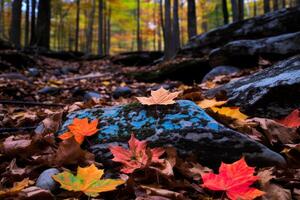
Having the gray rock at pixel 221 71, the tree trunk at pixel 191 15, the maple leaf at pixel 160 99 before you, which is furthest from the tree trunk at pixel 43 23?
the maple leaf at pixel 160 99

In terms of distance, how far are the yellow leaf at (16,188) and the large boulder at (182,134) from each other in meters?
0.40

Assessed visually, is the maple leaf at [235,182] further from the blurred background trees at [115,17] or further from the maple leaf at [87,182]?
the blurred background trees at [115,17]

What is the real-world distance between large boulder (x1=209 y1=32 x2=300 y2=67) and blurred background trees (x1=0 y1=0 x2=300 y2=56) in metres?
4.00

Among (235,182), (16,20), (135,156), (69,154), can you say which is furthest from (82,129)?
(16,20)

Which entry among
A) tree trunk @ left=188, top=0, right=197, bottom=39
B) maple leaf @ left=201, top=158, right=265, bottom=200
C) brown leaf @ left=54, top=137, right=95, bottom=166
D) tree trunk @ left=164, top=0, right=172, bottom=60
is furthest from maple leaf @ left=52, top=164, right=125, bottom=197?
tree trunk @ left=188, top=0, right=197, bottom=39

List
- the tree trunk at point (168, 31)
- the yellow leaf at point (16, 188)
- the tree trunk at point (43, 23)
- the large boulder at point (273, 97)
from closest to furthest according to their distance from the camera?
1. the yellow leaf at point (16, 188)
2. the large boulder at point (273, 97)
3. the tree trunk at point (168, 31)
4. the tree trunk at point (43, 23)

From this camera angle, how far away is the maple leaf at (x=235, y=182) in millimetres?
1241

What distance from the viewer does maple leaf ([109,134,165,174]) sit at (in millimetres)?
1444

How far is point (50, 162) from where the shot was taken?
1.60 m

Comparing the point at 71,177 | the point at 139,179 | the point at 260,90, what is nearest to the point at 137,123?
the point at 139,179

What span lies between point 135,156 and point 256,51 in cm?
471

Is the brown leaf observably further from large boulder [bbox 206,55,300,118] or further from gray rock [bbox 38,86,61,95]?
gray rock [bbox 38,86,61,95]

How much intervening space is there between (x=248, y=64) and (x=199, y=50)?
3005 millimetres

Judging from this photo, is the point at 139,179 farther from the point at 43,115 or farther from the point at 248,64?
the point at 248,64
